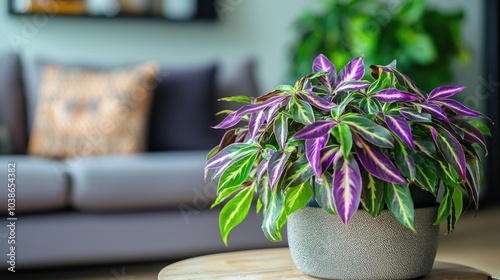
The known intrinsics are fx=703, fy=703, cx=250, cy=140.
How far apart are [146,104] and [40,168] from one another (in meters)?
0.60

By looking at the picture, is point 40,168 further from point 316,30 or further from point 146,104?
point 316,30

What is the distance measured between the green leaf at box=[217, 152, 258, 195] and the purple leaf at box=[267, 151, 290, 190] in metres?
0.05

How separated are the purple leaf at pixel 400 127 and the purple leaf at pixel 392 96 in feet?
0.15

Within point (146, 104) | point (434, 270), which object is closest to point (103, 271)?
point (146, 104)

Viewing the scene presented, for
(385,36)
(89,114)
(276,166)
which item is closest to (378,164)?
(276,166)

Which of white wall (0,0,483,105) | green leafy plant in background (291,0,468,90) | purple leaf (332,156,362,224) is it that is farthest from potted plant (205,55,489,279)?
green leafy plant in background (291,0,468,90)

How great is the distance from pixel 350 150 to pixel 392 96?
0.12 m

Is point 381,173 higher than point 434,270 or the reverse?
higher

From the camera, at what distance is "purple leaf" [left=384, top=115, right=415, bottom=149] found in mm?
925

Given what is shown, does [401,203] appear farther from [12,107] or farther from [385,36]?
[385,36]

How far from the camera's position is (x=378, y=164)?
916mm

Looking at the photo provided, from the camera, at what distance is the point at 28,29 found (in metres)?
3.39

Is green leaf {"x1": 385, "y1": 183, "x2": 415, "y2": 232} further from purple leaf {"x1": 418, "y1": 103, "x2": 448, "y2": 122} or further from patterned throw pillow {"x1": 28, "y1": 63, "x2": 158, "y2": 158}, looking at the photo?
patterned throw pillow {"x1": 28, "y1": 63, "x2": 158, "y2": 158}

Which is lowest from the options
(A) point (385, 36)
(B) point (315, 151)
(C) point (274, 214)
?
(C) point (274, 214)
